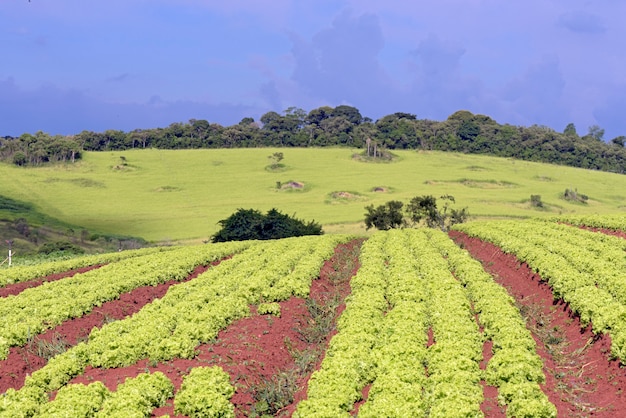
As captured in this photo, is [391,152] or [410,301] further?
[391,152]

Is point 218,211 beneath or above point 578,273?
beneath

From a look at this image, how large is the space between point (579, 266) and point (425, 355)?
1408 centimetres

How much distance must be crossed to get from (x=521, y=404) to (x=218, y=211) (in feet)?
328

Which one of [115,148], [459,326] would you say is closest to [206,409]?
[459,326]

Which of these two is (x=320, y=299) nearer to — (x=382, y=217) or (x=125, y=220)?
(x=382, y=217)

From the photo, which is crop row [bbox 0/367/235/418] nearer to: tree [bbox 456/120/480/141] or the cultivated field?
the cultivated field

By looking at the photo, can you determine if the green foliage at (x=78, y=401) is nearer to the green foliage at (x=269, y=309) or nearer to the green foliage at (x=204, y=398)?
the green foliage at (x=204, y=398)

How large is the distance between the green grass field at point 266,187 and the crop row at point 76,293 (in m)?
56.6

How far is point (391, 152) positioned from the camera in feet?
543

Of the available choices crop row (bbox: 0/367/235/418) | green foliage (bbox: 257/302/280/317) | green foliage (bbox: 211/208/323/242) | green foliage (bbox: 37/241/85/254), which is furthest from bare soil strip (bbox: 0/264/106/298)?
green foliage (bbox: 37/241/85/254)

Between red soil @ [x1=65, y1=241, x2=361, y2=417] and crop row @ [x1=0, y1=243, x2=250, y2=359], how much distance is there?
4.75 meters

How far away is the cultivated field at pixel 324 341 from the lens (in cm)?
1435

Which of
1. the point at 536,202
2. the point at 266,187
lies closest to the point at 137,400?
the point at 536,202

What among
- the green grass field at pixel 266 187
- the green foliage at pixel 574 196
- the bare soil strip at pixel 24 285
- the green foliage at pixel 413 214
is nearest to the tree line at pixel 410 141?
the green grass field at pixel 266 187
